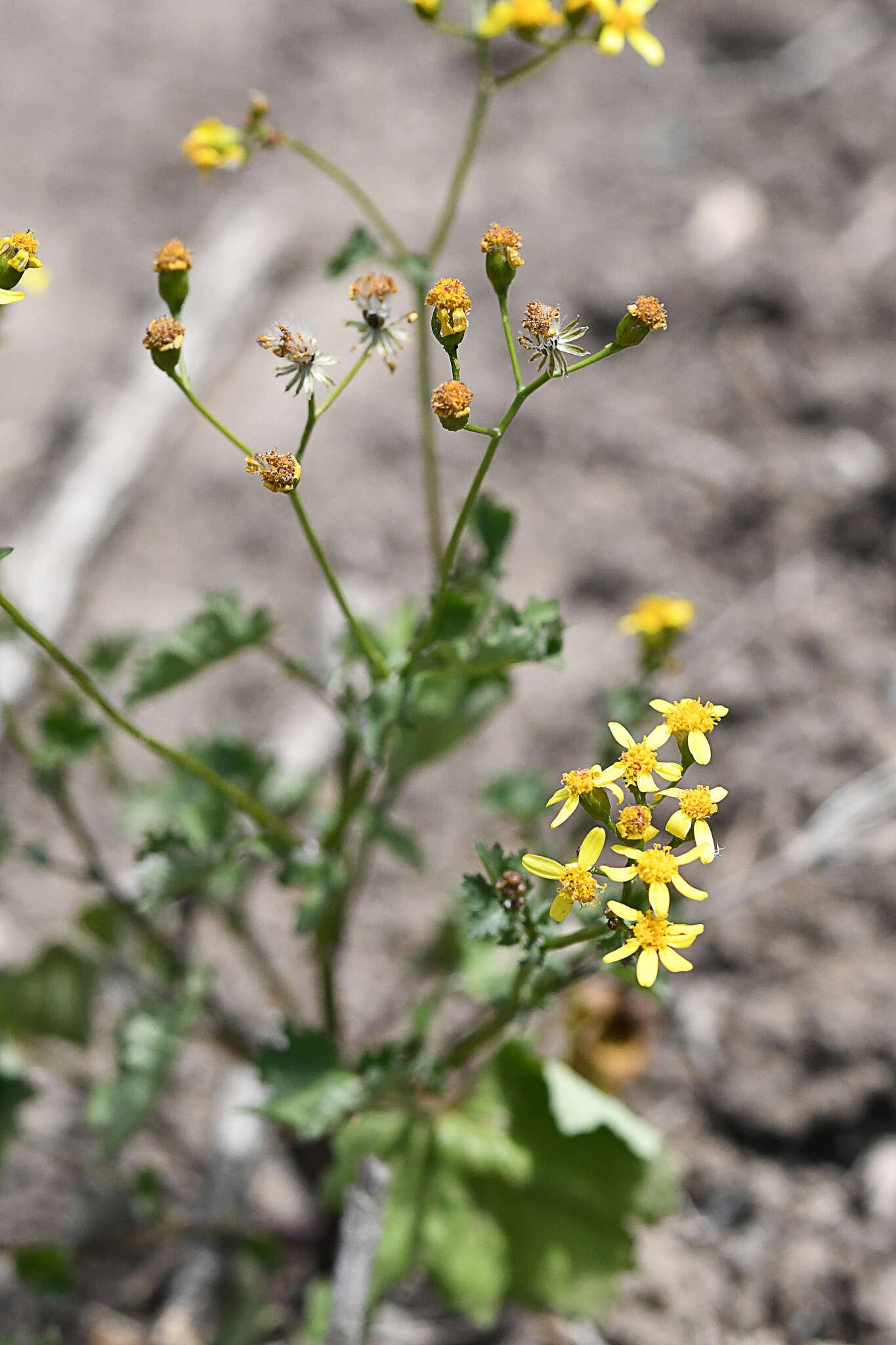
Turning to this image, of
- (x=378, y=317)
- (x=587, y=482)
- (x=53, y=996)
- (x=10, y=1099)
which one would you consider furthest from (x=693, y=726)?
(x=587, y=482)

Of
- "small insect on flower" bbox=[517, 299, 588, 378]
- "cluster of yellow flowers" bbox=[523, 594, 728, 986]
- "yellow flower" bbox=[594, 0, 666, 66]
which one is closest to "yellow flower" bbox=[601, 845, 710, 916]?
"cluster of yellow flowers" bbox=[523, 594, 728, 986]

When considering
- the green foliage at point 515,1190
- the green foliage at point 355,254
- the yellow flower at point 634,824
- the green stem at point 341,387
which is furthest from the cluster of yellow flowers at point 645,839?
the green foliage at point 355,254

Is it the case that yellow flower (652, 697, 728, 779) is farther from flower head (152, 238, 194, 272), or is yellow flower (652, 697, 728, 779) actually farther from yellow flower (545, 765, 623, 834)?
flower head (152, 238, 194, 272)

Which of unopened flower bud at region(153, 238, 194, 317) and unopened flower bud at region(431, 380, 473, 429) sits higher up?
unopened flower bud at region(153, 238, 194, 317)

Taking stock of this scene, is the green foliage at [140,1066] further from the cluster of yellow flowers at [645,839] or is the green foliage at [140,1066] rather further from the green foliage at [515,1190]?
the cluster of yellow flowers at [645,839]

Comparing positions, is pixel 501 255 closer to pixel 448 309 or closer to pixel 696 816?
pixel 448 309
